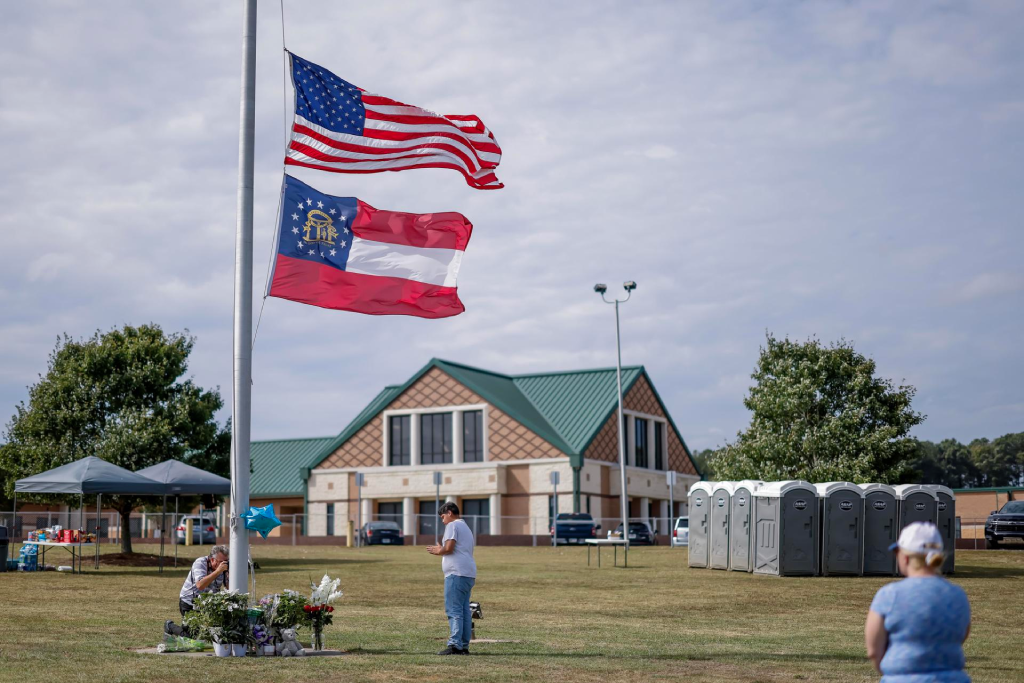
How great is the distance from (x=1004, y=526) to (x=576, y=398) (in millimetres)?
27760

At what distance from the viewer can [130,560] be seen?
3152 centimetres

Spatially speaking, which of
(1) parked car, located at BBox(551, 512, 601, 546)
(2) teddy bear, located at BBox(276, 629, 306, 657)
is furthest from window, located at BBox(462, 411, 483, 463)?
(2) teddy bear, located at BBox(276, 629, 306, 657)

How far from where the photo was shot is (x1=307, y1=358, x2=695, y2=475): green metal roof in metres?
57.7

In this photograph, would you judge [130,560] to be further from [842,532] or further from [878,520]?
[878,520]

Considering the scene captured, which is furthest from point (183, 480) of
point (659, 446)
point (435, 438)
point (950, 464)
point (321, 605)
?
point (950, 464)

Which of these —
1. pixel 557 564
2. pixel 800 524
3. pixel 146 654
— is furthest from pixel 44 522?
pixel 146 654

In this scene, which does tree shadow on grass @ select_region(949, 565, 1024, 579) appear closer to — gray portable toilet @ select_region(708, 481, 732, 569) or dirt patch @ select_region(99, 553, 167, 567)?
gray portable toilet @ select_region(708, 481, 732, 569)

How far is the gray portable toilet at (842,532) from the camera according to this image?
26.8 meters

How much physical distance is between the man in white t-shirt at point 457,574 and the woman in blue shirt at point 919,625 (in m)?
7.14

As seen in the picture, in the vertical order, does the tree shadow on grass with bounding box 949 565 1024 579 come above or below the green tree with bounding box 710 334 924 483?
below

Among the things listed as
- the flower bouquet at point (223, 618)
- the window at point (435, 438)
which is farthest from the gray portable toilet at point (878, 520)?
the window at point (435, 438)

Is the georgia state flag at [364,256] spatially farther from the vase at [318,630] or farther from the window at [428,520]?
the window at [428,520]

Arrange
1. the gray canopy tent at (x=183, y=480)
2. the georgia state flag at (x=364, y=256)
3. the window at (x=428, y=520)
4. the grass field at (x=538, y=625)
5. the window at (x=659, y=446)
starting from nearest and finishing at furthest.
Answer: the grass field at (x=538, y=625) < the georgia state flag at (x=364, y=256) < the gray canopy tent at (x=183, y=480) < the window at (x=428, y=520) < the window at (x=659, y=446)

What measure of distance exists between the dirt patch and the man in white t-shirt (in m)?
20.8
